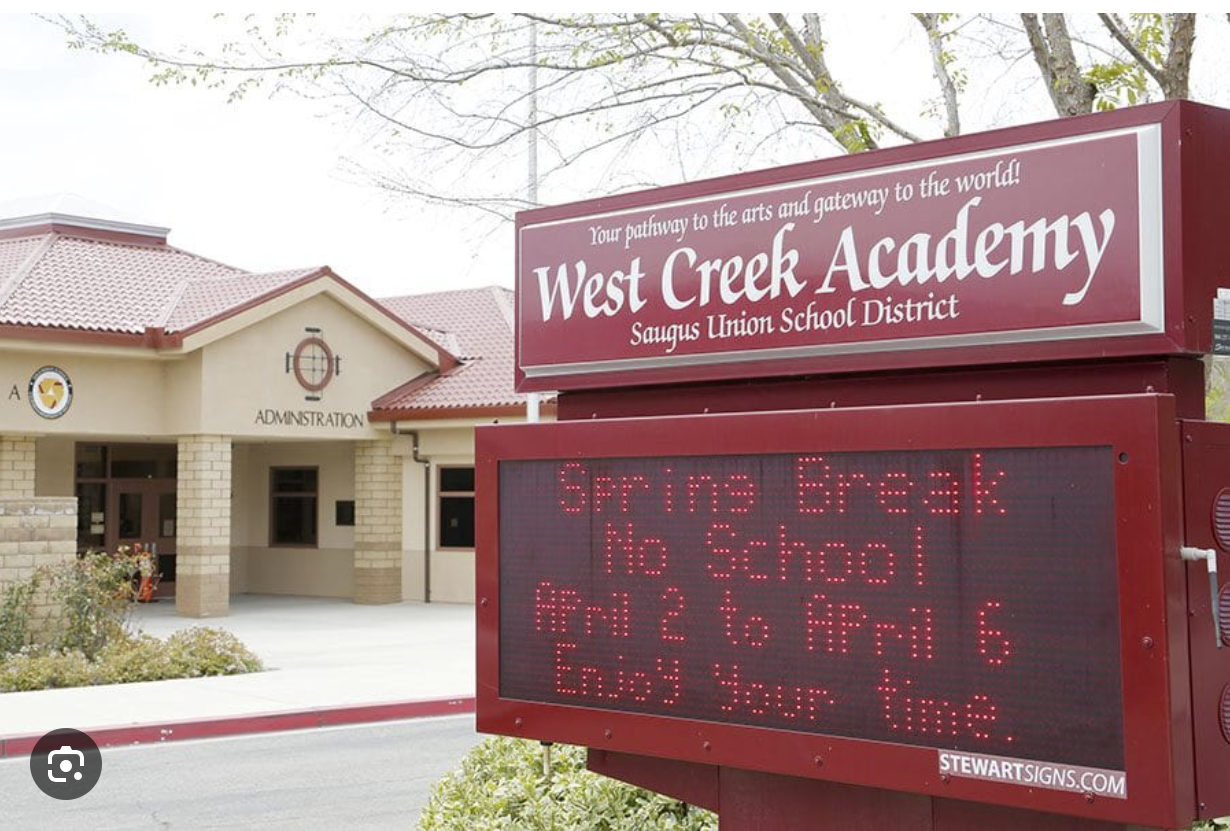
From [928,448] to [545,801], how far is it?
3072mm

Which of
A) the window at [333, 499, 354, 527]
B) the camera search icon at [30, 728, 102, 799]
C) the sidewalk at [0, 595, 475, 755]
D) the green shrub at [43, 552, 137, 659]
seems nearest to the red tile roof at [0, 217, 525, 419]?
the window at [333, 499, 354, 527]

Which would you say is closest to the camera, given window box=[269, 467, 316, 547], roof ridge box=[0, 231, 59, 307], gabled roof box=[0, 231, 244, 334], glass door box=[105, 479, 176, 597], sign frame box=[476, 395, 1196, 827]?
sign frame box=[476, 395, 1196, 827]

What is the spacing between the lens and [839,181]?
188 inches

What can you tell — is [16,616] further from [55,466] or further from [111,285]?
[55,466]

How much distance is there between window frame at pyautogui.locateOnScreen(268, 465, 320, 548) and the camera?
31.0 metres

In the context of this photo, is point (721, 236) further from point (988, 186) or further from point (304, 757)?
point (304, 757)

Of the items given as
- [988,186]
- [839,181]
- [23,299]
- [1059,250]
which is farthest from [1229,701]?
[23,299]

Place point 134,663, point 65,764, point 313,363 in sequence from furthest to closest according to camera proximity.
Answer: point 313,363
point 134,663
point 65,764

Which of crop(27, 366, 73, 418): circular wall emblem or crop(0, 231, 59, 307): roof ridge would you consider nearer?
crop(27, 366, 73, 418): circular wall emblem

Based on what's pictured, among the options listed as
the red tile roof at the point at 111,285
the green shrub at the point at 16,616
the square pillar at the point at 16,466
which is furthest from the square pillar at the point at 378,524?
the green shrub at the point at 16,616

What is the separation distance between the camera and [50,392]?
78.9 ft

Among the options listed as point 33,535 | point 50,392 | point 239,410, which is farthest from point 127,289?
point 33,535

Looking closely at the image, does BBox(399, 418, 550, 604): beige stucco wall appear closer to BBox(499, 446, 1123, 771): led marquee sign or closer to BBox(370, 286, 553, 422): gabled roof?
BBox(370, 286, 553, 422): gabled roof

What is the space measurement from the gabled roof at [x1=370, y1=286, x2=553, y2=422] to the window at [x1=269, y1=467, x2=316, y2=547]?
12.1 feet
